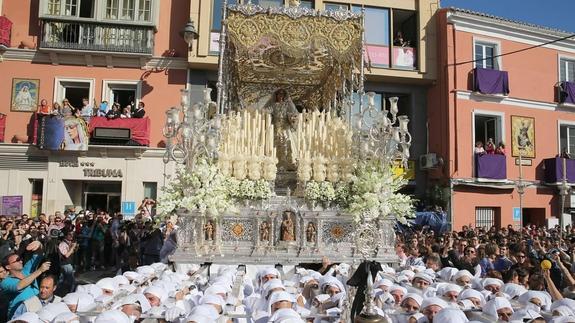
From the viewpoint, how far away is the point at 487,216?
20719mm

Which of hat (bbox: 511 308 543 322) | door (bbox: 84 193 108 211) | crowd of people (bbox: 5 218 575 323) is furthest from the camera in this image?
door (bbox: 84 193 108 211)

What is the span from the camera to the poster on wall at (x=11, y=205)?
18297 mm

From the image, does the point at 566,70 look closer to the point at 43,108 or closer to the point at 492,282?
the point at 492,282

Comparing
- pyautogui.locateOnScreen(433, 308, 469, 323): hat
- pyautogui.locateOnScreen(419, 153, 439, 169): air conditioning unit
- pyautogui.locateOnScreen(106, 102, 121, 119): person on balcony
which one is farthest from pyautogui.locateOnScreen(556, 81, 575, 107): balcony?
pyautogui.locateOnScreen(433, 308, 469, 323): hat

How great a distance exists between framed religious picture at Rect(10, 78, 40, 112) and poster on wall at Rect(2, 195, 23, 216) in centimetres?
355

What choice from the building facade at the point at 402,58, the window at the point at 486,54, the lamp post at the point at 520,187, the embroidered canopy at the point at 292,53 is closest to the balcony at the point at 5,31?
the building facade at the point at 402,58

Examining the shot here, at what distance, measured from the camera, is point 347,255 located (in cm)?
944

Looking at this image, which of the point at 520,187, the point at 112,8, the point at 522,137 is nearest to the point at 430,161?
the point at 520,187

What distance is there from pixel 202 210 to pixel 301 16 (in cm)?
484

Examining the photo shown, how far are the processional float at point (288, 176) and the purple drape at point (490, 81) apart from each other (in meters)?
11.4

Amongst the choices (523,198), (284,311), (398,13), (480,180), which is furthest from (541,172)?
(284,311)

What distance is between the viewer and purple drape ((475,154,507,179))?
20109mm

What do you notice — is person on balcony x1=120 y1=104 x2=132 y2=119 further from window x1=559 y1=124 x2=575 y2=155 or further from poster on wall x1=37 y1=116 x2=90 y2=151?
window x1=559 y1=124 x2=575 y2=155

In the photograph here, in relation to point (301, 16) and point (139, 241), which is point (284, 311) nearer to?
point (301, 16)
